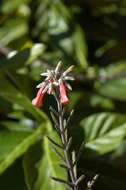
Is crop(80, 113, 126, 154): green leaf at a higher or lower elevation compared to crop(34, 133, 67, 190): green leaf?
higher

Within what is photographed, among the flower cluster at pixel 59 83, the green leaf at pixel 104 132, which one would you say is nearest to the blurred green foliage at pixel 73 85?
the green leaf at pixel 104 132

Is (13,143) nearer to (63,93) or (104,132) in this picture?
(104,132)

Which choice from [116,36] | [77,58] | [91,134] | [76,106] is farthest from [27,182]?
[116,36]

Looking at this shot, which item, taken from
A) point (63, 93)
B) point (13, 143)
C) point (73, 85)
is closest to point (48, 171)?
point (13, 143)

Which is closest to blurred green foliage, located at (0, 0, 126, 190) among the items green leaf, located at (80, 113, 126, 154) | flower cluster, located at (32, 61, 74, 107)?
green leaf, located at (80, 113, 126, 154)

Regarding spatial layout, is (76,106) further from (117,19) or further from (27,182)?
(117,19)

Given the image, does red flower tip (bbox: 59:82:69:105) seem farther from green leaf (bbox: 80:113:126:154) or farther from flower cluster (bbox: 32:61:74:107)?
green leaf (bbox: 80:113:126:154)

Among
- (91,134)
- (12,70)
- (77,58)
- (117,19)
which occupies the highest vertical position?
(117,19)
